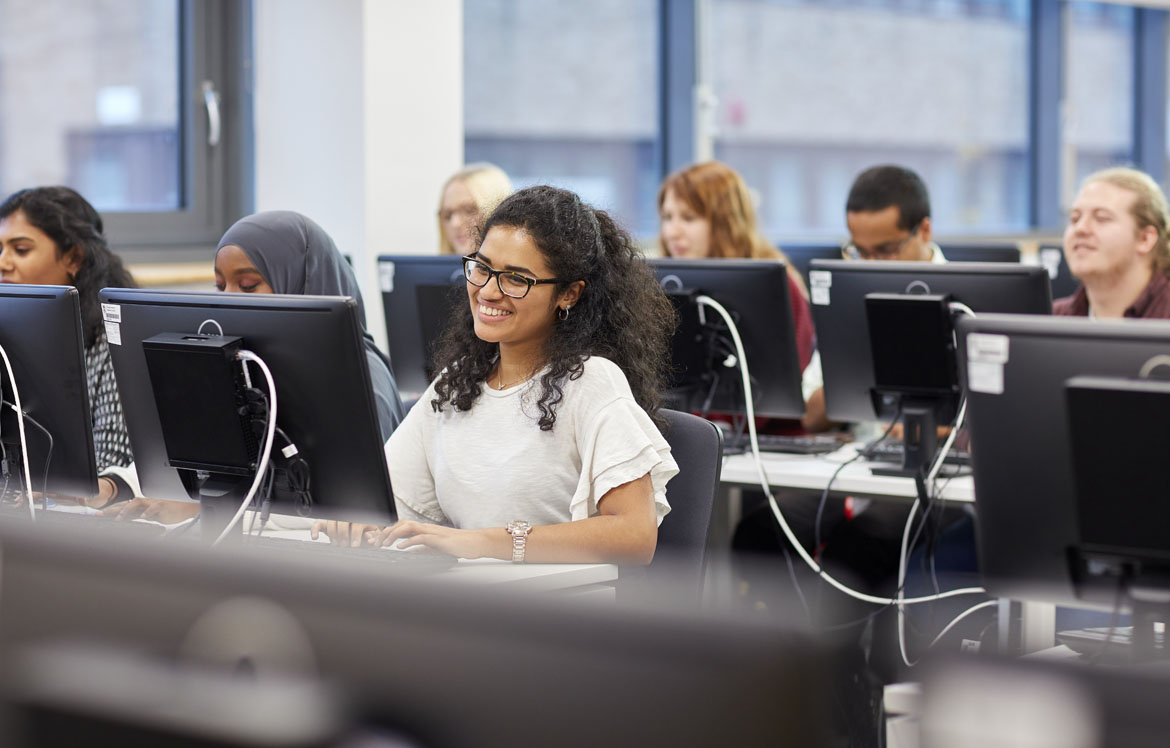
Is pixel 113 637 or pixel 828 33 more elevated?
pixel 828 33

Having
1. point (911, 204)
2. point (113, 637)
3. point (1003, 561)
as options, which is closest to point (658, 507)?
point (1003, 561)

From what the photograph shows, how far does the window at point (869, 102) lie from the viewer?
17.8ft

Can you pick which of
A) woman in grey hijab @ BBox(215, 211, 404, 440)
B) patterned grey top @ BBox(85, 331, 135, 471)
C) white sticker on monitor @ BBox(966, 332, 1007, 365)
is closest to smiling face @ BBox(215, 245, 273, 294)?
woman in grey hijab @ BBox(215, 211, 404, 440)

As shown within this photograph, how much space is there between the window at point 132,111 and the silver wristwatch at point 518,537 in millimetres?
2461

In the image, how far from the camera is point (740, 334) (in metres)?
2.44

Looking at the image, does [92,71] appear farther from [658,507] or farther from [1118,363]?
[1118,363]

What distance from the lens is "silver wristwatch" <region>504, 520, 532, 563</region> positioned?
163cm

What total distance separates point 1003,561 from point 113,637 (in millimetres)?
1077

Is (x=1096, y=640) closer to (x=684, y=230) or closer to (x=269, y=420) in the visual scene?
(x=269, y=420)

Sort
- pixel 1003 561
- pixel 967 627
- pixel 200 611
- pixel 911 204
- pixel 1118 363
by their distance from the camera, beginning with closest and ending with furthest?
1. pixel 200 611
2. pixel 1118 363
3. pixel 1003 561
4. pixel 967 627
5. pixel 911 204

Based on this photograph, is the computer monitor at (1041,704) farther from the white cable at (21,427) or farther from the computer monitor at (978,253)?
the computer monitor at (978,253)

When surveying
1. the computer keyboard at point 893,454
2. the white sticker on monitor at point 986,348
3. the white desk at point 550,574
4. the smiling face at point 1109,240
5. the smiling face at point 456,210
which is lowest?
the white desk at point 550,574

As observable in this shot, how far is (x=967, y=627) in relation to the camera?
7.84 feet

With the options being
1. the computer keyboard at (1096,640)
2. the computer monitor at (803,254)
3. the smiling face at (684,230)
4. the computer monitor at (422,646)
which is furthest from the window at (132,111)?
the computer monitor at (422,646)
